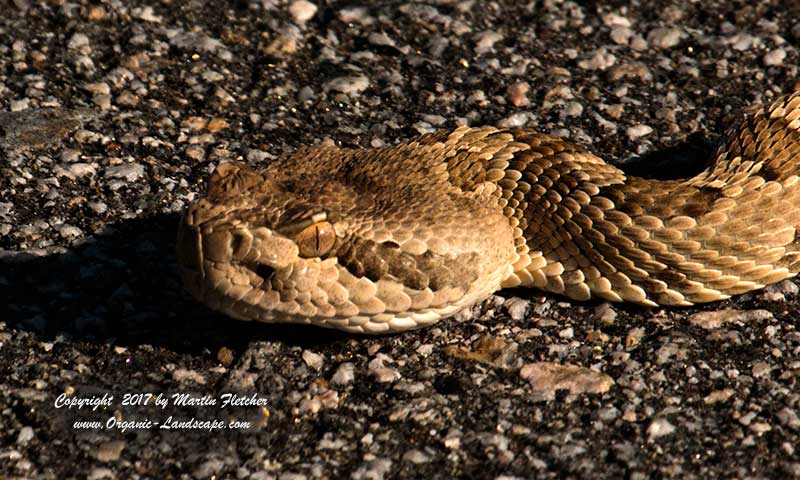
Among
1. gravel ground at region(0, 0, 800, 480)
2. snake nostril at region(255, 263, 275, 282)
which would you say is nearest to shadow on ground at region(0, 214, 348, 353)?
gravel ground at region(0, 0, 800, 480)

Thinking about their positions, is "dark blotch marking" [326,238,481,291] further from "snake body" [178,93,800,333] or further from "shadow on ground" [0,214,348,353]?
"shadow on ground" [0,214,348,353]

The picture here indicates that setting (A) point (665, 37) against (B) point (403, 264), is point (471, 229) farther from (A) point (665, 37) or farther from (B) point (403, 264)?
(A) point (665, 37)

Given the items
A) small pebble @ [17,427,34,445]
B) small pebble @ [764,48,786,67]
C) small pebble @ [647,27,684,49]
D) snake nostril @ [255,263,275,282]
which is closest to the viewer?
small pebble @ [17,427,34,445]

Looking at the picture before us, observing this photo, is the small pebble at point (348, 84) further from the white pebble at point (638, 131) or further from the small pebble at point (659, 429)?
the small pebble at point (659, 429)

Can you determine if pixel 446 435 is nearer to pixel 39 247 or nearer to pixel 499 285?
pixel 499 285

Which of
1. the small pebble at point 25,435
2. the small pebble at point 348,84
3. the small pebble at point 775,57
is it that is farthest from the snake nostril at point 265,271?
the small pebble at point 775,57

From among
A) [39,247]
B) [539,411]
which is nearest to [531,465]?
[539,411]

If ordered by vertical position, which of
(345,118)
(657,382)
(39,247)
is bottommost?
(39,247)
